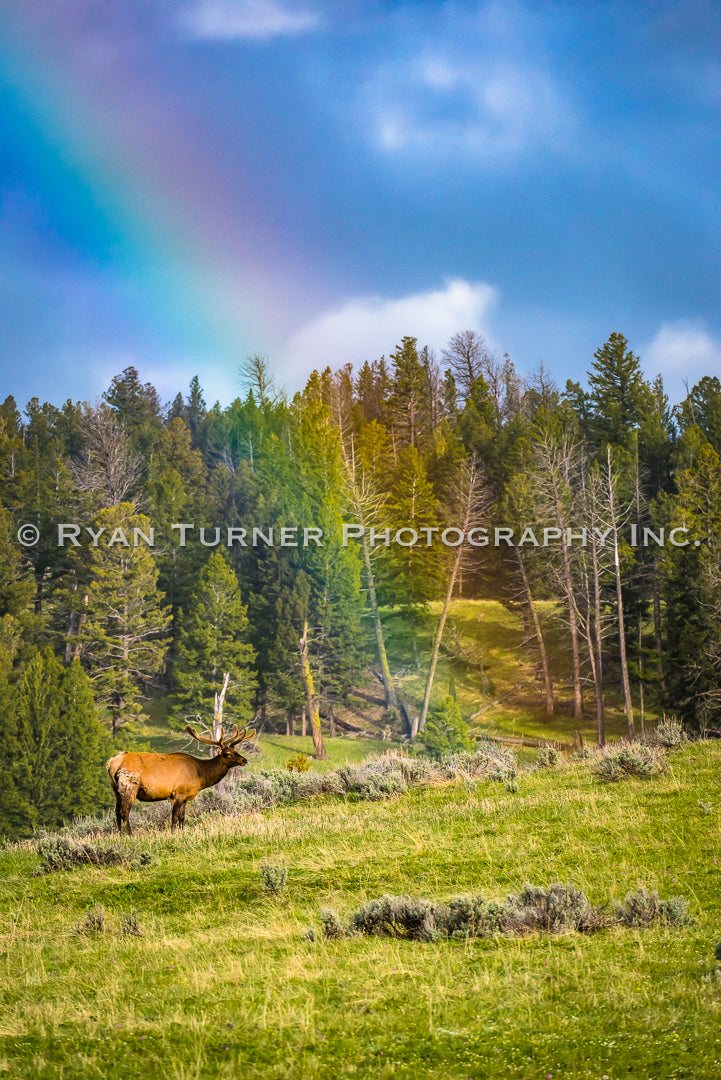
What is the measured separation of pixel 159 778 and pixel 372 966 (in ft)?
26.7

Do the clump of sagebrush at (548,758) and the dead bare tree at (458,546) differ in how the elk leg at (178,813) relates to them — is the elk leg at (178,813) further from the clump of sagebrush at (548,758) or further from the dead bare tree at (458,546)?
the dead bare tree at (458,546)

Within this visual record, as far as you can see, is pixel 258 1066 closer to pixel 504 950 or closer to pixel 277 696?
pixel 504 950

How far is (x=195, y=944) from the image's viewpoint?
752cm

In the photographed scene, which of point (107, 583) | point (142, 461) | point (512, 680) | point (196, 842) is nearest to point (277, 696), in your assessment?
point (107, 583)

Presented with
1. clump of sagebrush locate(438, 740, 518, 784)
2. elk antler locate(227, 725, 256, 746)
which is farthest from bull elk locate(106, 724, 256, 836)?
clump of sagebrush locate(438, 740, 518, 784)

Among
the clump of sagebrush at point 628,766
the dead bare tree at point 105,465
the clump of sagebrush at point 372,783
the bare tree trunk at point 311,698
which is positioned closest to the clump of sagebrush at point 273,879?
the clump of sagebrush at point 372,783

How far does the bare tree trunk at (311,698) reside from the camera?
5088 centimetres

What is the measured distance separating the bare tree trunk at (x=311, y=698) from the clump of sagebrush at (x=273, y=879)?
41.3 metres

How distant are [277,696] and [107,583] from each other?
12.7 m

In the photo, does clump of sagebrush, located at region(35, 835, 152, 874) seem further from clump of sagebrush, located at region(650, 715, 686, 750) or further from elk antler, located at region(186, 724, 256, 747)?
clump of sagebrush, located at region(650, 715, 686, 750)

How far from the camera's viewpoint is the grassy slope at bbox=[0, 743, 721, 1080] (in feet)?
15.9

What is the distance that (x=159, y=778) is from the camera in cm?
1390

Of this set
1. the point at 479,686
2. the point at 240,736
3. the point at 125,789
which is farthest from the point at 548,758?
the point at 479,686

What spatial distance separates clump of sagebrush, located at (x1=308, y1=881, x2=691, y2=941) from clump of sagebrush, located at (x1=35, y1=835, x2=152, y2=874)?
4.96 m
